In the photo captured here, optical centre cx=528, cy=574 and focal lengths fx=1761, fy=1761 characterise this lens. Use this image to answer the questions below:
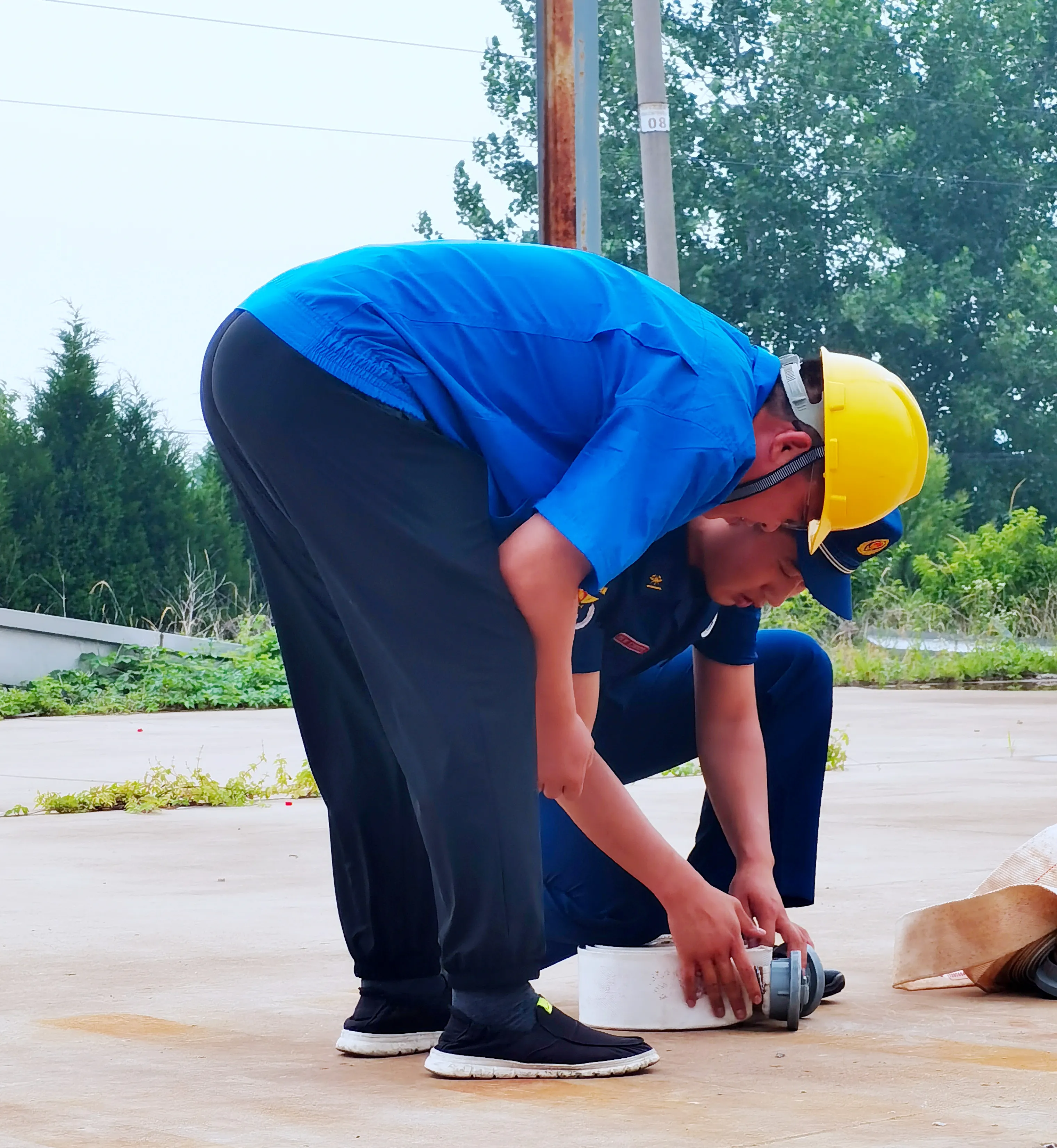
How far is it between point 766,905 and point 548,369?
112 cm

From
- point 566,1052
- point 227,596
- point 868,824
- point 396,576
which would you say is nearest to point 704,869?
point 566,1052

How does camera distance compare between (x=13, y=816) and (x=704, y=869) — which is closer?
(x=704, y=869)

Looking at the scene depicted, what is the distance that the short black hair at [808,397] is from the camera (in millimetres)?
2697

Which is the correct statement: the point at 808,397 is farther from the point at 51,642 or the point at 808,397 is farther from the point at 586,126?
the point at 51,642

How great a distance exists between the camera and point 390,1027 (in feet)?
9.71

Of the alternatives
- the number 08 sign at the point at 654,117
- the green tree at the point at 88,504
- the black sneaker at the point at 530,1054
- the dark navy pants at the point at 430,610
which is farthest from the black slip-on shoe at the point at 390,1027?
Answer: the green tree at the point at 88,504

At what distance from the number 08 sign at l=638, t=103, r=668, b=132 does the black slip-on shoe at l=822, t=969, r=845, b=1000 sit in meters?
6.90

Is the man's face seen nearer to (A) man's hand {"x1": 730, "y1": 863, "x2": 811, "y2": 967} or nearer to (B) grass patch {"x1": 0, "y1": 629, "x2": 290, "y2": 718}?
(A) man's hand {"x1": 730, "y1": 863, "x2": 811, "y2": 967}

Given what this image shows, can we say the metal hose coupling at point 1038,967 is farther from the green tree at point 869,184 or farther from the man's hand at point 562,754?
the green tree at point 869,184

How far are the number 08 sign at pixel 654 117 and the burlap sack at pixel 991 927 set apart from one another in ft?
22.1

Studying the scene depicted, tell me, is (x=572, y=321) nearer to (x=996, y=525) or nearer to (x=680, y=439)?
(x=680, y=439)

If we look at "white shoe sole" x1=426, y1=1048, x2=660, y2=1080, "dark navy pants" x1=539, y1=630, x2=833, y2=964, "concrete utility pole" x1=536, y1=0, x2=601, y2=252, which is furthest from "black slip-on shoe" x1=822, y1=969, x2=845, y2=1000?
"concrete utility pole" x1=536, y1=0, x2=601, y2=252

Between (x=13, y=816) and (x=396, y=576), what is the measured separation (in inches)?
172

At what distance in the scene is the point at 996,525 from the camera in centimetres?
3641
